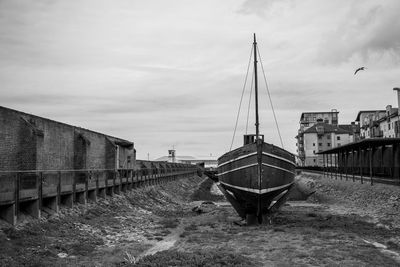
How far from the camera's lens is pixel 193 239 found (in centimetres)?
1416

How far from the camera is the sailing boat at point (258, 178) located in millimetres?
17375

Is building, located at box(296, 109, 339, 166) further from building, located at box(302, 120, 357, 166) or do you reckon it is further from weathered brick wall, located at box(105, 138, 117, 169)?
weathered brick wall, located at box(105, 138, 117, 169)

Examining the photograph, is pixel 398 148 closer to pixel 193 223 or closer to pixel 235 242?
pixel 193 223

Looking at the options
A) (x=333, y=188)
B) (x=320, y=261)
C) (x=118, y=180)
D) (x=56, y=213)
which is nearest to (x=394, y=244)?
(x=320, y=261)

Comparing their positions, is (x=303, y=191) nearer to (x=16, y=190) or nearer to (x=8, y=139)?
(x=8, y=139)

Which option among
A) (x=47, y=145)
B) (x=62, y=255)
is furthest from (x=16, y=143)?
(x=62, y=255)

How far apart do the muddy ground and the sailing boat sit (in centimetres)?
91

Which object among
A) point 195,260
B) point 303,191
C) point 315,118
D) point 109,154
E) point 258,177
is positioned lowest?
point 303,191

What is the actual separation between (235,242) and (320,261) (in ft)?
12.2

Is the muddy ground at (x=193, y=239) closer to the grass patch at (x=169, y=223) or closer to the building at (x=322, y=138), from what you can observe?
the grass patch at (x=169, y=223)

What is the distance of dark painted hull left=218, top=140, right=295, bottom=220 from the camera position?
1736cm

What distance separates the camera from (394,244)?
1259 centimetres

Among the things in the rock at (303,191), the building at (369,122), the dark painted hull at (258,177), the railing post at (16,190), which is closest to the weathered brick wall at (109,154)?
the dark painted hull at (258,177)

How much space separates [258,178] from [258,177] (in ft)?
0.14
